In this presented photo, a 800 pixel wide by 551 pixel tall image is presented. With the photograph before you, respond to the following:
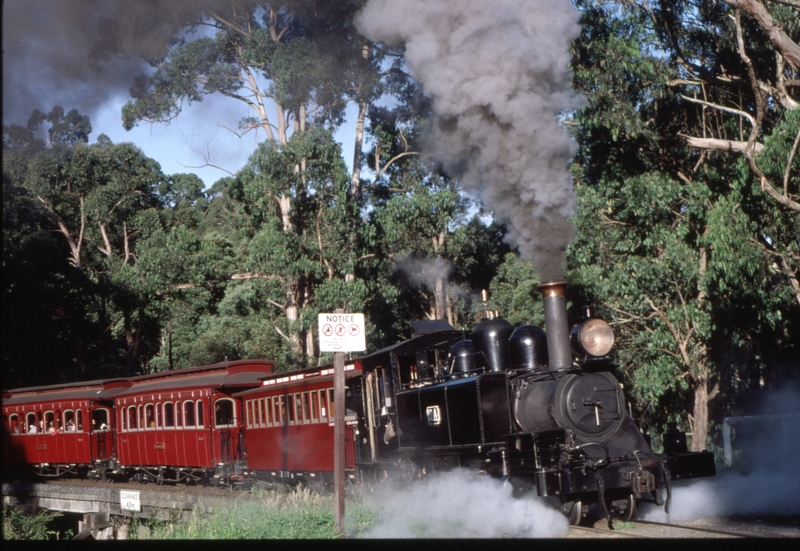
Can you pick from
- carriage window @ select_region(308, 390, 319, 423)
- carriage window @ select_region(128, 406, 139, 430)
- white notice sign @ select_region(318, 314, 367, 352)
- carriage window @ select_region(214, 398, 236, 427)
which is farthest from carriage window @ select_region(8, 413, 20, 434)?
white notice sign @ select_region(318, 314, 367, 352)

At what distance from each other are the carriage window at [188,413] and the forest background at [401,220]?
8.76 m

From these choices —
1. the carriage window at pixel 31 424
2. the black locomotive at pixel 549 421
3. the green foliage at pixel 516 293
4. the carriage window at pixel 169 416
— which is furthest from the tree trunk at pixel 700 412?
the carriage window at pixel 31 424

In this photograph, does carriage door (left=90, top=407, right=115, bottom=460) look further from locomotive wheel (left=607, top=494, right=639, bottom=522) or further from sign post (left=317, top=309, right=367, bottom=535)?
locomotive wheel (left=607, top=494, right=639, bottom=522)

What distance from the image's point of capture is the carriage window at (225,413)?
18000mm

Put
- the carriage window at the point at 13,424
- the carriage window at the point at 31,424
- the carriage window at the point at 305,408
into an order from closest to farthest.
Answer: the carriage window at the point at 305,408
the carriage window at the point at 31,424
the carriage window at the point at 13,424

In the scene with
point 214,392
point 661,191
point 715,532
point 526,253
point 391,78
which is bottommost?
point 715,532

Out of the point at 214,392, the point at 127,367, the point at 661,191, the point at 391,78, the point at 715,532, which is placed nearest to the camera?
the point at 715,532

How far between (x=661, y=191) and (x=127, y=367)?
25058 mm

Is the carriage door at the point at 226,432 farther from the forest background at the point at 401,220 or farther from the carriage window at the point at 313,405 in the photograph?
the forest background at the point at 401,220

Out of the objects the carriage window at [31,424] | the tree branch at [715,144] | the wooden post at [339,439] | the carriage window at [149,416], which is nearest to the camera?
the wooden post at [339,439]

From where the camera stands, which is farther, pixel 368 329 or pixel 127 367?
pixel 127 367

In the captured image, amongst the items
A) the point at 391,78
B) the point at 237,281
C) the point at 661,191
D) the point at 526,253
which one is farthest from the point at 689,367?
the point at 237,281

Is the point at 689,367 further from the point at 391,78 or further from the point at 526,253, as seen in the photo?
the point at 391,78

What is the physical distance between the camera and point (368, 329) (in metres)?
28.4
